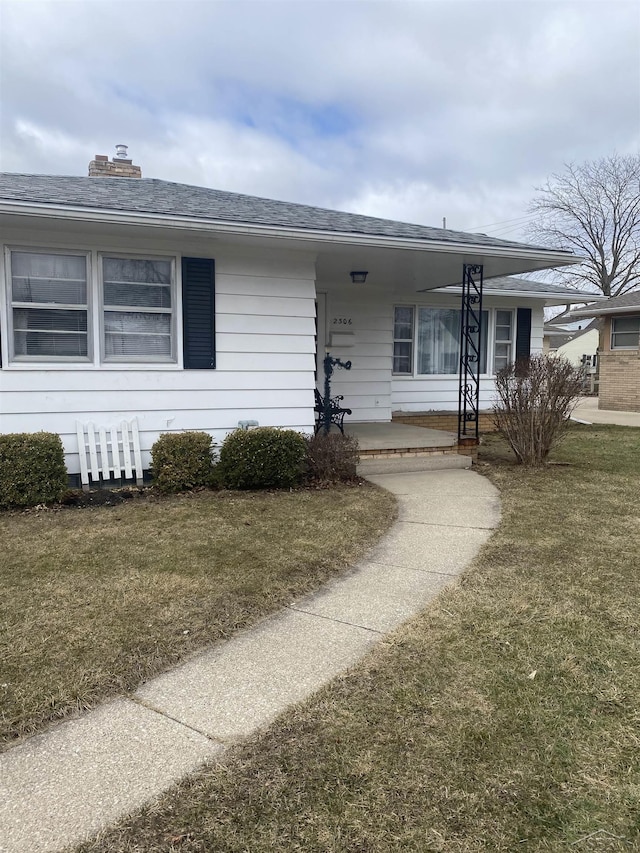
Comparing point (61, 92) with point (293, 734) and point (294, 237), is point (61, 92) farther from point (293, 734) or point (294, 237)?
point (293, 734)

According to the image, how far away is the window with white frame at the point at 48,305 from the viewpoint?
6348 millimetres

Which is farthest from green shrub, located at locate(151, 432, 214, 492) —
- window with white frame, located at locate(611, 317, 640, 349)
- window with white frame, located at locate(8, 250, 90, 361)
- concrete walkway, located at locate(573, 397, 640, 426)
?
window with white frame, located at locate(611, 317, 640, 349)

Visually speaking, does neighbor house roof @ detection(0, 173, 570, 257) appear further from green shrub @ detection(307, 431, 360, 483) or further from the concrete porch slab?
the concrete porch slab

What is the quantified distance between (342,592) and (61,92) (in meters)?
28.3

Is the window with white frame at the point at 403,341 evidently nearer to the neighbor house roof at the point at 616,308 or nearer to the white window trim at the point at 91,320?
the white window trim at the point at 91,320

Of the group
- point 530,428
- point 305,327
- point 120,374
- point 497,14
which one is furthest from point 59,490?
point 497,14

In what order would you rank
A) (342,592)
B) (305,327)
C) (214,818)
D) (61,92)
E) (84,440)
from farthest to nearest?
1. (61,92)
2. (305,327)
3. (84,440)
4. (342,592)
5. (214,818)

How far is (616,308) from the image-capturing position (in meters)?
18.3

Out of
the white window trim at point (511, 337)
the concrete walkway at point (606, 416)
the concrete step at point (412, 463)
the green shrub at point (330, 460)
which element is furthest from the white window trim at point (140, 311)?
the concrete walkway at point (606, 416)

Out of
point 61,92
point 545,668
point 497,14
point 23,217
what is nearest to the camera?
point 545,668

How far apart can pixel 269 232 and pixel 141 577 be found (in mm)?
4088

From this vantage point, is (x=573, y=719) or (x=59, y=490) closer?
(x=573, y=719)

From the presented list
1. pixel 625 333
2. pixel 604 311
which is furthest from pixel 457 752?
pixel 625 333

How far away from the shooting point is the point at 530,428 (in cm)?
789
